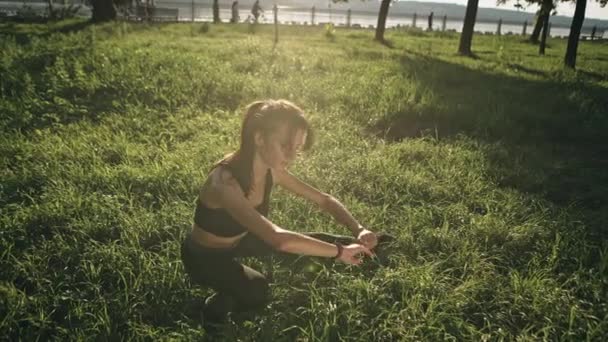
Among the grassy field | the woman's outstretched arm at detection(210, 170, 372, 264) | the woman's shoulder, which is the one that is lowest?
the grassy field

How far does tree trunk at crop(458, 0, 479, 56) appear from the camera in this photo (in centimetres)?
1750

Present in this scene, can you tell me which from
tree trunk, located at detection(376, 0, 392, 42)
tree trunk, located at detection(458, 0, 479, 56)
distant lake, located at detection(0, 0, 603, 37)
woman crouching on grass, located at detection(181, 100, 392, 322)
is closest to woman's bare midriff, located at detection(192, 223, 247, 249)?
woman crouching on grass, located at detection(181, 100, 392, 322)

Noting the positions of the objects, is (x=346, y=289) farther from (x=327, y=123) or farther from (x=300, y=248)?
(x=327, y=123)

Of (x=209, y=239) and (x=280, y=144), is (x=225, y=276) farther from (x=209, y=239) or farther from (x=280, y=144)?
(x=280, y=144)

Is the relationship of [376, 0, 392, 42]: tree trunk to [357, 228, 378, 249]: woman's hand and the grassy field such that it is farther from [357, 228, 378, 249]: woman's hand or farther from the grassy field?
[357, 228, 378, 249]: woman's hand

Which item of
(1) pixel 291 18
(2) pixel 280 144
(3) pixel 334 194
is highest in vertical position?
(1) pixel 291 18

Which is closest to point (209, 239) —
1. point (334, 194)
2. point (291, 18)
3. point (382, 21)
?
point (334, 194)

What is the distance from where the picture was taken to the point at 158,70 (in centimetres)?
896

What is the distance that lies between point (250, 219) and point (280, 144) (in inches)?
17.3

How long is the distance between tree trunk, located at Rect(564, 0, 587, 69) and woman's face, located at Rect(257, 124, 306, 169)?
14729mm

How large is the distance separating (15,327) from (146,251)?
3.08 ft

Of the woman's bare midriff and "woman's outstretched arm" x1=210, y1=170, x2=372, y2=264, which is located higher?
"woman's outstretched arm" x1=210, y1=170, x2=372, y2=264

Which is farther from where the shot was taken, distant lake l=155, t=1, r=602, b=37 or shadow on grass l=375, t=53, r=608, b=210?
distant lake l=155, t=1, r=602, b=37

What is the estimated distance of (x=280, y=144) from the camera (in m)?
2.48
